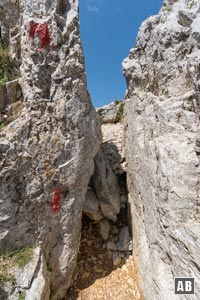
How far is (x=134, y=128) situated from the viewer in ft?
28.3

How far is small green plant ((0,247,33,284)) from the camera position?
6020 mm

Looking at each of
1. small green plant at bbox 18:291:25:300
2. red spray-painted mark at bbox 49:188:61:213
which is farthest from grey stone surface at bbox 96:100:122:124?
small green plant at bbox 18:291:25:300

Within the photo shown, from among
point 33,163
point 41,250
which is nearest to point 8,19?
point 33,163

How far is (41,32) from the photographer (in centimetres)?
732

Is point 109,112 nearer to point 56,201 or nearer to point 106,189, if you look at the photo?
point 106,189

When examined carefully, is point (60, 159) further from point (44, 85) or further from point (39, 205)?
point (44, 85)

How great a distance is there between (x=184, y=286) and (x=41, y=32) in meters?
7.94

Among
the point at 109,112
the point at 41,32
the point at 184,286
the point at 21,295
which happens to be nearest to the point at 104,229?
the point at 21,295

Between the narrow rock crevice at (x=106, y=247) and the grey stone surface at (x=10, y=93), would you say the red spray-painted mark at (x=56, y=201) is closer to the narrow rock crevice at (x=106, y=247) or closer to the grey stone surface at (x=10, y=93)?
the narrow rock crevice at (x=106, y=247)

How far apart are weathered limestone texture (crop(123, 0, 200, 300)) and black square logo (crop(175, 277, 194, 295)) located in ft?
0.29

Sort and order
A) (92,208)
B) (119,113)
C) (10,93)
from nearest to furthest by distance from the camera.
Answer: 1. (10,93)
2. (92,208)
3. (119,113)

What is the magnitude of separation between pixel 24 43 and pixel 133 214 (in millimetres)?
7072

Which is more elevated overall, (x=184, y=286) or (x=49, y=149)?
(x=49, y=149)

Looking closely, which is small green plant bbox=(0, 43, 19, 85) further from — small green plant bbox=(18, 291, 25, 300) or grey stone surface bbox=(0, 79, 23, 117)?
small green plant bbox=(18, 291, 25, 300)
